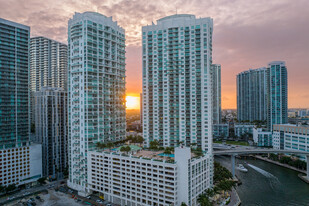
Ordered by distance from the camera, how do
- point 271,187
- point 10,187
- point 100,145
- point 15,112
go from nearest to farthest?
1. point 100,145
2. point 10,187
3. point 271,187
4. point 15,112

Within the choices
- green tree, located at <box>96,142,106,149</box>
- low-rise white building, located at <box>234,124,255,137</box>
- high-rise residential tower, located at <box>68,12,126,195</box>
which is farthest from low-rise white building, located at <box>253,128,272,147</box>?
green tree, located at <box>96,142,106,149</box>

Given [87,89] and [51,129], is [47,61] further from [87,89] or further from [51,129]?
[87,89]

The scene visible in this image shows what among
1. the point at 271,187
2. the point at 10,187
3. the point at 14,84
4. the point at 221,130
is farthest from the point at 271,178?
the point at 14,84

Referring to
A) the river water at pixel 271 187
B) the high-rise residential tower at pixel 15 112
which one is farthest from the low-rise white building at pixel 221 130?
the high-rise residential tower at pixel 15 112

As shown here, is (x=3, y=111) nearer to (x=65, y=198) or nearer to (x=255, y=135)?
(x=65, y=198)

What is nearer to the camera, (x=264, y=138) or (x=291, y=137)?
(x=291, y=137)

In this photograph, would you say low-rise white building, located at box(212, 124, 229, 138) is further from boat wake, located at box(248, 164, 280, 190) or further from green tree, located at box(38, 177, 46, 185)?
green tree, located at box(38, 177, 46, 185)

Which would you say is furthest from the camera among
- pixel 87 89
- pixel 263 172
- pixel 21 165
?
pixel 263 172
